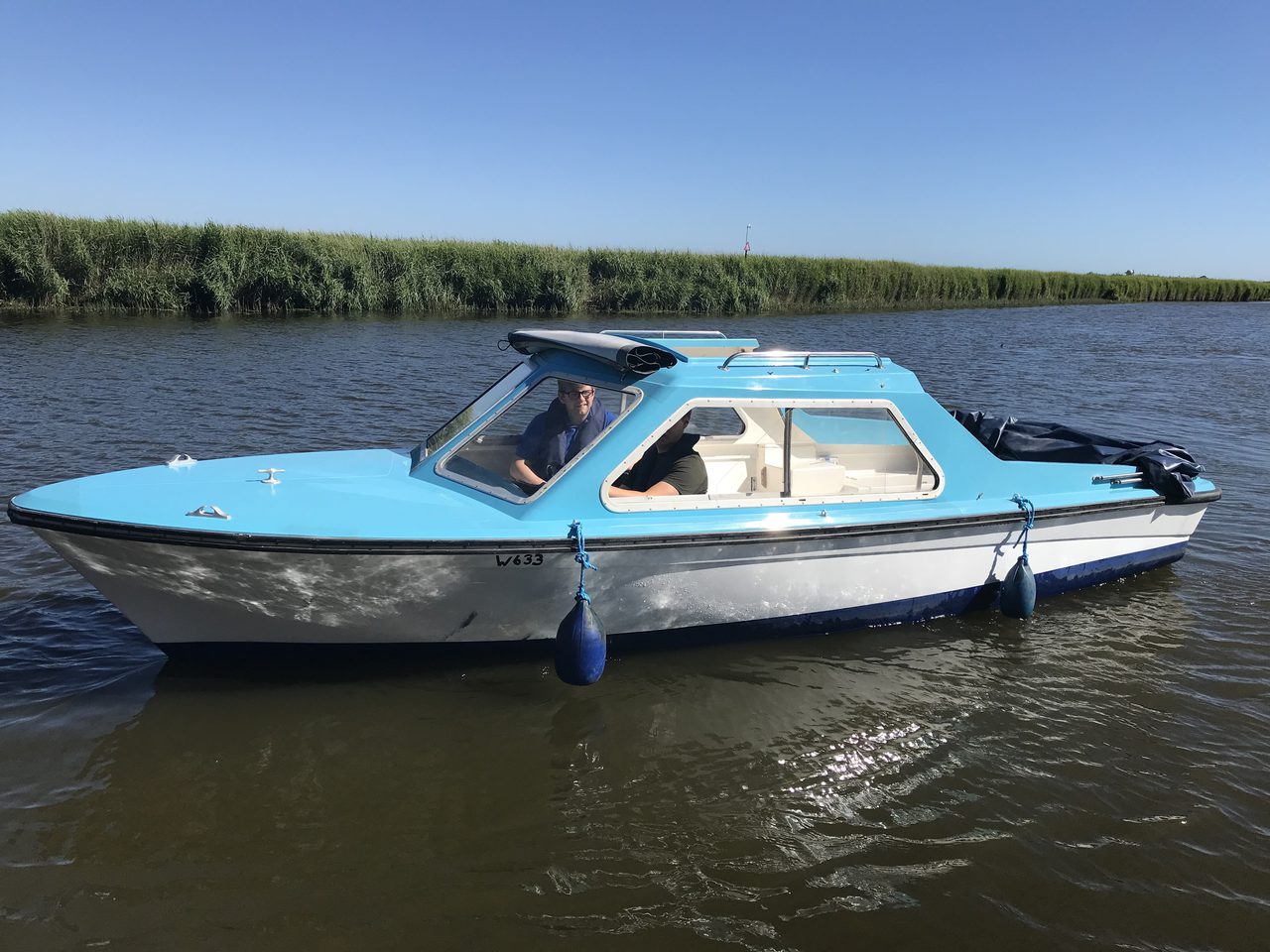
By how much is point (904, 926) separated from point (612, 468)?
9.42 ft

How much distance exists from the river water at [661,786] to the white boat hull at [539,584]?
272mm

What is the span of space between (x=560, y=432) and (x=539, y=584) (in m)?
1.14

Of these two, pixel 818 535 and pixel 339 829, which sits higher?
pixel 818 535

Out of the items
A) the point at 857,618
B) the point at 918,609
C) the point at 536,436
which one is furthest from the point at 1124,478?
the point at 536,436

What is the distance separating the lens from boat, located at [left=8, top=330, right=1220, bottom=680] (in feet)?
16.0

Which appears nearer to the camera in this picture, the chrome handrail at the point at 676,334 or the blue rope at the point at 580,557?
the blue rope at the point at 580,557

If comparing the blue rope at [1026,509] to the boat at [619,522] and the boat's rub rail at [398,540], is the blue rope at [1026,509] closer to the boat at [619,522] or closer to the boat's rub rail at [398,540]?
the boat at [619,522]

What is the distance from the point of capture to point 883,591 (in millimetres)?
6230

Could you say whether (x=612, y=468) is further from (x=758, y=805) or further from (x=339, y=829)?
(x=339, y=829)

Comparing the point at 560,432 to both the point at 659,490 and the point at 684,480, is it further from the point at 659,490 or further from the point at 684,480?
the point at 684,480

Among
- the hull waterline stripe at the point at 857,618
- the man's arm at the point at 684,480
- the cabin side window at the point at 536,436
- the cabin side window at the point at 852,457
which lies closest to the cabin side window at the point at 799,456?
the cabin side window at the point at 852,457

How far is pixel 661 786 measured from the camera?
4691 millimetres

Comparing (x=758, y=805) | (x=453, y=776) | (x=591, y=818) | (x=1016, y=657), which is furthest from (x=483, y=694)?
(x=1016, y=657)

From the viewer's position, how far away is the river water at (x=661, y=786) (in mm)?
3783
